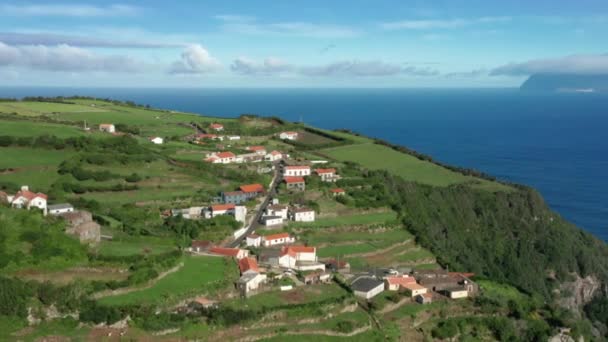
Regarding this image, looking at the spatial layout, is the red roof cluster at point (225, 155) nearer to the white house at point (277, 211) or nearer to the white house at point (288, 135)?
the white house at point (277, 211)

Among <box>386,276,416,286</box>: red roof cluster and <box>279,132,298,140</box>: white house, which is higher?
<box>279,132,298,140</box>: white house

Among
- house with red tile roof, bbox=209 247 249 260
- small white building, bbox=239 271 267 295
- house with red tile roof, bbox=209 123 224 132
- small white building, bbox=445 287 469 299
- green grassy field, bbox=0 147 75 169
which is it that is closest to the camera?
small white building, bbox=239 271 267 295

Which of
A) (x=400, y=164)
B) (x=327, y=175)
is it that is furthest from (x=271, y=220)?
(x=400, y=164)

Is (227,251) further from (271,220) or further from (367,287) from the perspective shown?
(367,287)

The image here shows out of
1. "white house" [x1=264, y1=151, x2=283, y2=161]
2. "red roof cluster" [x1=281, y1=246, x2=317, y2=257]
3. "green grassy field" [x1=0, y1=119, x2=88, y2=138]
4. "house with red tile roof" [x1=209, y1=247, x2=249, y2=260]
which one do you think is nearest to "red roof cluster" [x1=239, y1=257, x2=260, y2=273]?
"house with red tile roof" [x1=209, y1=247, x2=249, y2=260]

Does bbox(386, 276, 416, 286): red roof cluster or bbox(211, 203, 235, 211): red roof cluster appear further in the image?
bbox(211, 203, 235, 211): red roof cluster

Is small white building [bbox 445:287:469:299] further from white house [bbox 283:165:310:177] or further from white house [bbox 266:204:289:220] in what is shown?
white house [bbox 283:165:310:177]
